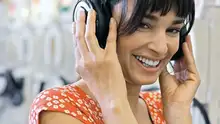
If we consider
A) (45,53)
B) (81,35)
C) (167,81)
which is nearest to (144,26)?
(81,35)

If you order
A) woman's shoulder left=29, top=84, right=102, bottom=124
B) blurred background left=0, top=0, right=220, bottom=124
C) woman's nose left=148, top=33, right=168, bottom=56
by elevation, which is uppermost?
woman's nose left=148, top=33, right=168, bottom=56

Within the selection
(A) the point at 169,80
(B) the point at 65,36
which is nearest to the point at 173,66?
(A) the point at 169,80

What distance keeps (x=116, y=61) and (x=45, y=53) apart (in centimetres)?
90

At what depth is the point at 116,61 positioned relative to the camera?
758mm

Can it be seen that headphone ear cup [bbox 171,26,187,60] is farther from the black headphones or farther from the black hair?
the black headphones

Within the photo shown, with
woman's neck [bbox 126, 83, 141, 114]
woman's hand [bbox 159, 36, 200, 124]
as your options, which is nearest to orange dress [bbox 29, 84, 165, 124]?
woman's neck [bbox 126, 83, 141, 114]

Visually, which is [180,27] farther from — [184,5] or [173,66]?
[173,66]

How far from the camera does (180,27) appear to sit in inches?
32.9

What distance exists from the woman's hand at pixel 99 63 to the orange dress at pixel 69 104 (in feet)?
0.16

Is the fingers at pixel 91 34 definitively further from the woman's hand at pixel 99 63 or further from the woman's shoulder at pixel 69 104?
the woman's shoulder at pixel 69 104

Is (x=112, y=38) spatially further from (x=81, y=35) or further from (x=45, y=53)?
(x=45, y=53)

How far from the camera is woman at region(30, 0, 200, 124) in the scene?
75 centimetres

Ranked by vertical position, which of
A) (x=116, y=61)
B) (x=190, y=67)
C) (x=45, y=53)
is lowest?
(x=45, y=53)

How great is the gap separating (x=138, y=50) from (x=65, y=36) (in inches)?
34.1
